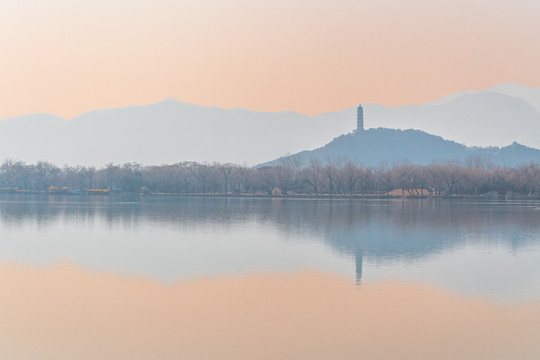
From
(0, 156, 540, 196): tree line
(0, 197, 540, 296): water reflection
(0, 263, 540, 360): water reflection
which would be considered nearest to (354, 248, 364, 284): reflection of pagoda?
(0, 197, 540, 296): water reflection

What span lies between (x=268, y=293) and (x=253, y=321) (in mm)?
2314

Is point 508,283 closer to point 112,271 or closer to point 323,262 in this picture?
point 323,262

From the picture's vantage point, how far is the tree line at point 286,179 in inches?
3440

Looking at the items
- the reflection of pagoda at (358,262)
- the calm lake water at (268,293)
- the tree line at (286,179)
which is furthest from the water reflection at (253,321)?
the tree line at (286,179)

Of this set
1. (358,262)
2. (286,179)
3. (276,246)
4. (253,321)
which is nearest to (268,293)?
(253,321)

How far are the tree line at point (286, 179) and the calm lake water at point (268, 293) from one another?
6547 cm

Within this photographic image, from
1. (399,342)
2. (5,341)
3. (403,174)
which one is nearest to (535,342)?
(399,342)

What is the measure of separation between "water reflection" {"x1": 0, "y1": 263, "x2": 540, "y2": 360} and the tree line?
249 feet

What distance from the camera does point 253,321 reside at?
36.4ft

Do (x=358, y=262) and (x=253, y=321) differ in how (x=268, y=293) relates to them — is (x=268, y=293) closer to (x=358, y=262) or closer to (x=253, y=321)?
(x=253, y=321)

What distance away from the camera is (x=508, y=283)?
14.6 m

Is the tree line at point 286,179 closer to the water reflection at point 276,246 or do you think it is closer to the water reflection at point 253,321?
the water reflection at point 276,246

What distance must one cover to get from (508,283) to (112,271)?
10.2 meters

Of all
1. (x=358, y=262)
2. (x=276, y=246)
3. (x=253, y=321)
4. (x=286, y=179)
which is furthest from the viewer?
(x=286, y=179)
